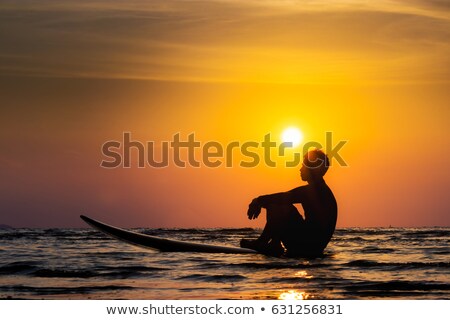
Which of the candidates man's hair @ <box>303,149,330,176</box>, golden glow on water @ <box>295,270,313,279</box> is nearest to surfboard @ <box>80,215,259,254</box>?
man's hair @ <box>303,149,330,176</box>

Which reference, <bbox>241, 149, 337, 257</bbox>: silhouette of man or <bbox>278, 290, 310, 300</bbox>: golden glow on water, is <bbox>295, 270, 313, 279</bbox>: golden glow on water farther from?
<bbox>278, 290, 310, 300</bbox>: golden glow on water

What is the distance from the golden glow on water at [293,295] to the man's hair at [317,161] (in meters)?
3.80

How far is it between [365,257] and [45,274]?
27.3 ft

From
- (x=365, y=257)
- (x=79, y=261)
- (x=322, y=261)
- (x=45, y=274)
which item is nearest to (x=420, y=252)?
(x=365, y=257)

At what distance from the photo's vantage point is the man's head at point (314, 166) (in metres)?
20.7

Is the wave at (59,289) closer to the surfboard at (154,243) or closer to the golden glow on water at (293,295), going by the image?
the golden glow on water at (293,295)

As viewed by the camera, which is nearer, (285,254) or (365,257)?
(285,254)

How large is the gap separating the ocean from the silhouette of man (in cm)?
58

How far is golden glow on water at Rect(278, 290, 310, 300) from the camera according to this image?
17078 millimetres

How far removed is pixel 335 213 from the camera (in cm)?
2086

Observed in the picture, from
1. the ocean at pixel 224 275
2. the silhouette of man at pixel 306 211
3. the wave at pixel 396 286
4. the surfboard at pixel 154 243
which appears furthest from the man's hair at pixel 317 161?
the surfboard at pixel 154 243

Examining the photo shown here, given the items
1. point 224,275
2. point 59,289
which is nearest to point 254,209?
point 224,275

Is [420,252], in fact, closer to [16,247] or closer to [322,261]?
[322,261]

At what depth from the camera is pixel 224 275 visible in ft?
64.5
